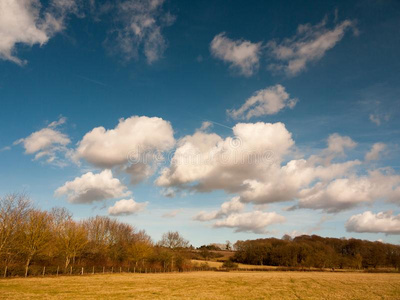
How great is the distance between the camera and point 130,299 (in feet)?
76.5

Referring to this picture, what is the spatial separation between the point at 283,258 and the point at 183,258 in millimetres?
50401

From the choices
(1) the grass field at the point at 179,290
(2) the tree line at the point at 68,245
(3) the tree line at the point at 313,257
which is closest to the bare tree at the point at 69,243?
(2) the tree line at the point at 68,245

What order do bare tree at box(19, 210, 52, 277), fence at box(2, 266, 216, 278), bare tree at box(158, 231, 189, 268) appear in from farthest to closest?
bare tree at box(158, 231, 189, 268) < bare tree at box(19, 210, 52, 277) < fence at box(2, 266, 216, 278)

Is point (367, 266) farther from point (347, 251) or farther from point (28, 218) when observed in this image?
point (28, 218)

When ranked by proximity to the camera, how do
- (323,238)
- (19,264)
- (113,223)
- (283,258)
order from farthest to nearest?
(323,238)
(283,258)
(113,223)
(19,264)

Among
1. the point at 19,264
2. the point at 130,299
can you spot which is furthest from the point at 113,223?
the point at 130,299

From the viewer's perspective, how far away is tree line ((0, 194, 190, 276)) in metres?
48.2

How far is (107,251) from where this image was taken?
8075 cm

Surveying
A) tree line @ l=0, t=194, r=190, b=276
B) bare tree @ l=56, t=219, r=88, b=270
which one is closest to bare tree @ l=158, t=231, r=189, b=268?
tree line @ l=0, t=194, r=190, b=276

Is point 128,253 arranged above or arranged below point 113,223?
below

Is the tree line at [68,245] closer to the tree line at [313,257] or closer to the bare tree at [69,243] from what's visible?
the bare tree at [69,243]

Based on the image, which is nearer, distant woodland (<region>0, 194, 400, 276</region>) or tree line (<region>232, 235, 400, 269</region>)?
distant woodland (<region>0, 194, 400, 276</region>)

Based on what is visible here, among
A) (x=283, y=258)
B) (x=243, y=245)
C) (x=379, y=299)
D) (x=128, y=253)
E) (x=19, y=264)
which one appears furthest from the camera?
(x=243, y=245)

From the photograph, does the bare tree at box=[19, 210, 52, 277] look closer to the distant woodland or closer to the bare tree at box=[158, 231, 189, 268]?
the distant woodland
